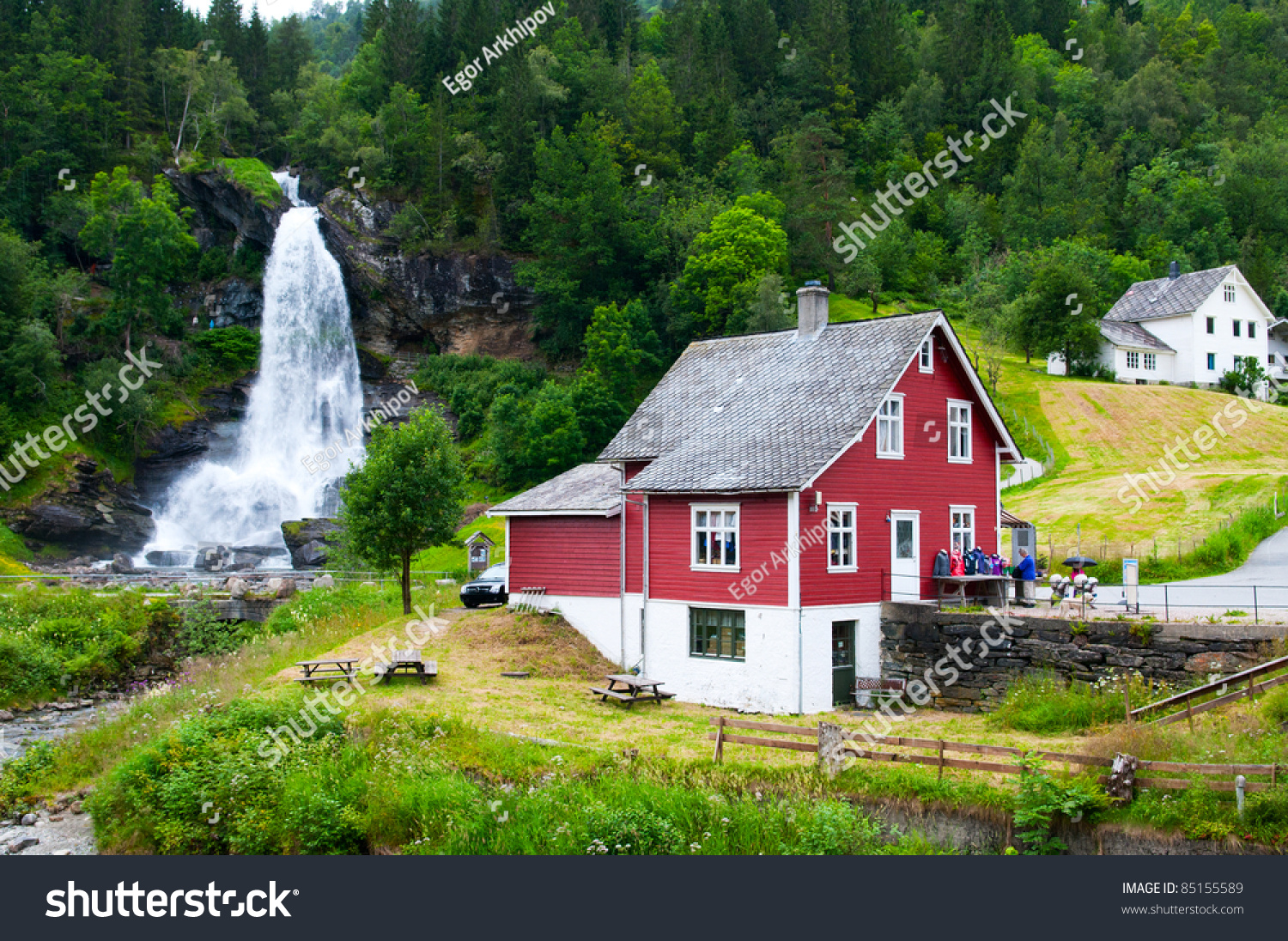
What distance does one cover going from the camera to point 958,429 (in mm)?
28062

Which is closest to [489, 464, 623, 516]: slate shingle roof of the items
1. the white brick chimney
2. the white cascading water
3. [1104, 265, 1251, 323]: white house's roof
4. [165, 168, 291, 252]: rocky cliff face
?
the white brick chimney

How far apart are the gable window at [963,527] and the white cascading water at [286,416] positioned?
111ft

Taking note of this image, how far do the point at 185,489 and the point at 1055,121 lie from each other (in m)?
80.6

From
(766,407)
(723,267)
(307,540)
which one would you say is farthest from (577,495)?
(723,267)

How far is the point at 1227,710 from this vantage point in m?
17.1

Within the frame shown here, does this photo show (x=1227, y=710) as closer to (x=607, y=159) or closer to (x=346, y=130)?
(x=607, y=159)

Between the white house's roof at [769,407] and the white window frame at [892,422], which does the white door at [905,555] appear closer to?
the white window frame at [892,422]

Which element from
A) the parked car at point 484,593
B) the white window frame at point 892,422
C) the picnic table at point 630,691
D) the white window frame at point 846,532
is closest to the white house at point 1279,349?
the white window frame at point 892,422

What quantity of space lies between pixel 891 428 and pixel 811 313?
4.97m

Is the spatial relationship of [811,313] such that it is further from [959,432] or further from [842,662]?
[842,662]

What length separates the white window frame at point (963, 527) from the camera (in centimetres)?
2740

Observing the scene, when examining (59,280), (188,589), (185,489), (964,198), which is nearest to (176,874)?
(188,589)

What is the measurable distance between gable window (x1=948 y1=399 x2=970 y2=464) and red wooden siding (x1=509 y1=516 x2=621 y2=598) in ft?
30.2

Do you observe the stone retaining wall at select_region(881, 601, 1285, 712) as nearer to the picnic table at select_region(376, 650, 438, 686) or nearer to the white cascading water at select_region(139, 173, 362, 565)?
the picnic table at select_region(376, 650, 438, 686)
